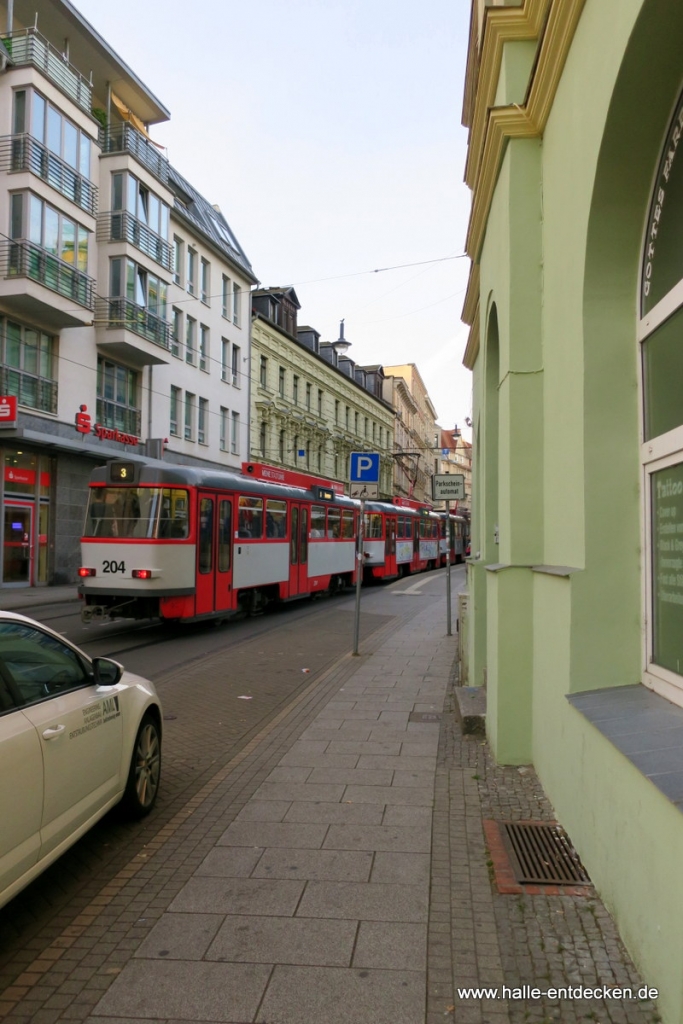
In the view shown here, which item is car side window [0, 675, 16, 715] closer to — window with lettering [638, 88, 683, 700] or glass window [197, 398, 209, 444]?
window with lettering [638, 88, 683, 700]

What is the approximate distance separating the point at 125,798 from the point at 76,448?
21.2m

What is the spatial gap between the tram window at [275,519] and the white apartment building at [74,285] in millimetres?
8603

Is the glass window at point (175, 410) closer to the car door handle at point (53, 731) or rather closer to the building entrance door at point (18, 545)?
the building entrance door at point (18, 545)

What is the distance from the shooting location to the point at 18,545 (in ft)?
77.5

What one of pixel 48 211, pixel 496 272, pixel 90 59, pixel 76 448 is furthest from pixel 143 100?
pixel 496 272

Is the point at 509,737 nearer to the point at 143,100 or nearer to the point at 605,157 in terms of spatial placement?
the point at 605,157

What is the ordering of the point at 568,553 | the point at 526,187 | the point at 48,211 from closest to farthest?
the point at 568,553 < the point at 526,187 < the point at 48,211

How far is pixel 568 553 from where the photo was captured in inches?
189

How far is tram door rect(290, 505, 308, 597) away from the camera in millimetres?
18531

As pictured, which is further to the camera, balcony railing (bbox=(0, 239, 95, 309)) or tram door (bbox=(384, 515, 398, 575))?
tram door (bbox=(384, 515, 398, 575))

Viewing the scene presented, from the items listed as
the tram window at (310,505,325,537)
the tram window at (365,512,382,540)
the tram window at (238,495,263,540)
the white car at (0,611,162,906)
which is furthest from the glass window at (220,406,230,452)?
the white car at (0,611,162,906)

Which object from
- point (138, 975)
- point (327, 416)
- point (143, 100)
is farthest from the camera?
point (327, 416)

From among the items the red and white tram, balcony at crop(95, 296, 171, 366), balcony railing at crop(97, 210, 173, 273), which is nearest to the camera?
the red and white tram

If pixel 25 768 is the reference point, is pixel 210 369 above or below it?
above
